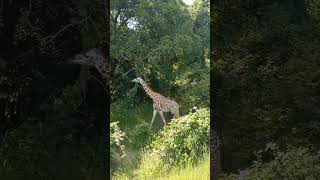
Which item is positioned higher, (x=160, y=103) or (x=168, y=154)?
(x=160, y=103)

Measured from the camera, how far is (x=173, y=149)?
367cm

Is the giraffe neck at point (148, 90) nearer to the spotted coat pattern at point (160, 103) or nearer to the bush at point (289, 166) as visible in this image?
the spotted coat pattern at point (160, 103)

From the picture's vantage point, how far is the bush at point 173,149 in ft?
12.0

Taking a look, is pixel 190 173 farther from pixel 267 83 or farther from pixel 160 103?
pixel 267 83

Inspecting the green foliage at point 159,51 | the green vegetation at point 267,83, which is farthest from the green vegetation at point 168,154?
the green vegetation at point 267,83

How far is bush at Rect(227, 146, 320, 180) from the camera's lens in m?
3.14

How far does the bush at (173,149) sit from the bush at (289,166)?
23.0 inches

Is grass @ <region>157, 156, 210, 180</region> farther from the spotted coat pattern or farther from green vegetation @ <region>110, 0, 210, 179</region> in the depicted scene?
the spotted coat pattern

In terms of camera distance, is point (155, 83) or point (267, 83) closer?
point (267, 83)

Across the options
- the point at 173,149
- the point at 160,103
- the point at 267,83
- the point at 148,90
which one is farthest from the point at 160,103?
the point at 267,83

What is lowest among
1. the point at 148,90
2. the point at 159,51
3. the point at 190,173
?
the point at 190,173

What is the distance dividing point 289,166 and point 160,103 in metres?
1.14

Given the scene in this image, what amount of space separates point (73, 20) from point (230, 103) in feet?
4.14

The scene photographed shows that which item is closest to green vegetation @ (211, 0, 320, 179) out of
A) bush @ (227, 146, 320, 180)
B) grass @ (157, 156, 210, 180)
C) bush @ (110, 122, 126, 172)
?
bush @ (227, 146, 320, 180)
